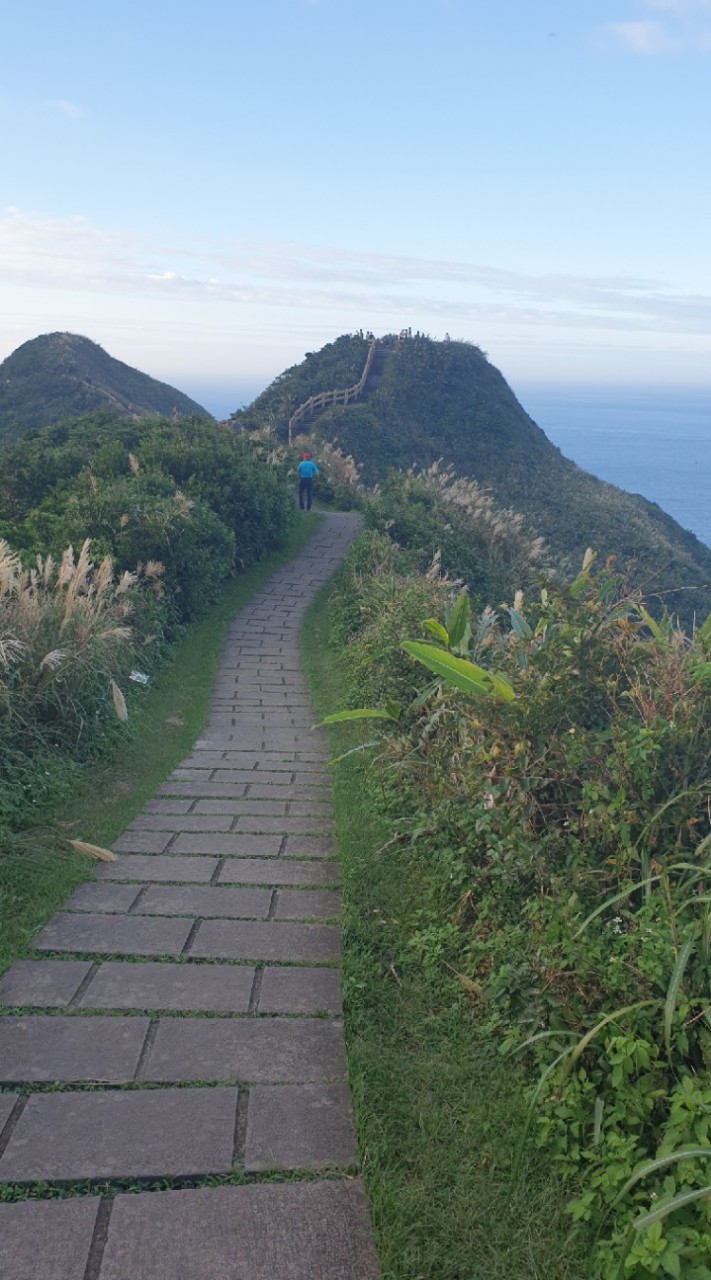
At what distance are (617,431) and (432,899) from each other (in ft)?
526

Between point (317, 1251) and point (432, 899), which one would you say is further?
point (432, 899)

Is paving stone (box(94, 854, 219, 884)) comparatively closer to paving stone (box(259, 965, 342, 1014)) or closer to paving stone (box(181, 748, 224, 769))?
paving stone (box(259, 965, 342, 1014))

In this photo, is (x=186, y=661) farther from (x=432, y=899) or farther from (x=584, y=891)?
(x=584, y=891)

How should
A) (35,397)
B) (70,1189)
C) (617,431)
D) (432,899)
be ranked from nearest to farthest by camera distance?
(70,1189)
(432,899)
(35,397)
(617,431)

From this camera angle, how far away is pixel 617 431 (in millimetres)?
153625

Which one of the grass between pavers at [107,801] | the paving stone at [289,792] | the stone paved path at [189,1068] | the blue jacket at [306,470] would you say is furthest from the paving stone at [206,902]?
the blue jacket at [306,470]

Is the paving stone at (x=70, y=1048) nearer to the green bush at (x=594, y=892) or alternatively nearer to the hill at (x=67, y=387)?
the green bush at (x=594, y=892)

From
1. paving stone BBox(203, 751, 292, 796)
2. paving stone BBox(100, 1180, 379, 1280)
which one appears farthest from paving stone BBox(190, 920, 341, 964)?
paving stone BBox(203, 751, 292, 796)

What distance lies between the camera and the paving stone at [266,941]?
3.47 meters

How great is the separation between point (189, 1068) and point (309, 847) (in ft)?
5.90

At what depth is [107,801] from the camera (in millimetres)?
5051

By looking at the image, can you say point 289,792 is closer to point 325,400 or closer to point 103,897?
point 103,897

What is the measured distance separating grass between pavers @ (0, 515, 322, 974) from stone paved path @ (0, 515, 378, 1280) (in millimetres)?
97

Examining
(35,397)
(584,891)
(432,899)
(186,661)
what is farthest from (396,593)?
(35,397)
